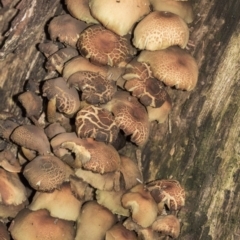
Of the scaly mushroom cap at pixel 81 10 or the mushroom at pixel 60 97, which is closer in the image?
the mushroom at pixel 60 97

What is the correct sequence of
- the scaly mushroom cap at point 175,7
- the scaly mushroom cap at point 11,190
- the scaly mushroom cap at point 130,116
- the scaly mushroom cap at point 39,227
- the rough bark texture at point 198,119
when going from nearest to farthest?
the scaly mushroom cap at point 39,227, the scaly mushroom cap at point 11,190, the scaly mushroom cap at point 130,116, the rough bark texture at point 198,119, the scaly mushroom cap at point 175,7

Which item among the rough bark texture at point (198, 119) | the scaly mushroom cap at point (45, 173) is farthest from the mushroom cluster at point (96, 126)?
the rough bark texture at point (198, 119)

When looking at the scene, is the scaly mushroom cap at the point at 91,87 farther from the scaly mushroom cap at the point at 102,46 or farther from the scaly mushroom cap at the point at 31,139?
the scaly mushroom cap at the point at 31,139

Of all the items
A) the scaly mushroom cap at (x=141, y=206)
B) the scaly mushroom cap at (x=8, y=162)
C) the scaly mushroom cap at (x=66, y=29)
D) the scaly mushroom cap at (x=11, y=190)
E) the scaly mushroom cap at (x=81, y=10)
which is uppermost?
the scaly mushroom cap at (x=81, y=10)

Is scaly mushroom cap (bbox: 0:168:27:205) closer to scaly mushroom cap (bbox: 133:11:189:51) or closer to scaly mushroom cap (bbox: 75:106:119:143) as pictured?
scaly mushroom cap (bbox: 75:106:119:143)

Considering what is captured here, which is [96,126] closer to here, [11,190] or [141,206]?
[141,206]

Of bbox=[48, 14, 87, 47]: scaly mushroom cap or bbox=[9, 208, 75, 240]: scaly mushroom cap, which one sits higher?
bbox=[48, 14, 87, 47]: scaly mushroom cap

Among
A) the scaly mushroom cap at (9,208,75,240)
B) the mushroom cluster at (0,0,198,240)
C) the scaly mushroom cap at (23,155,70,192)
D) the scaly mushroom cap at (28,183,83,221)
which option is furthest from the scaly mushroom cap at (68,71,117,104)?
the scaly mushroom cap at (9,208,75,240)
